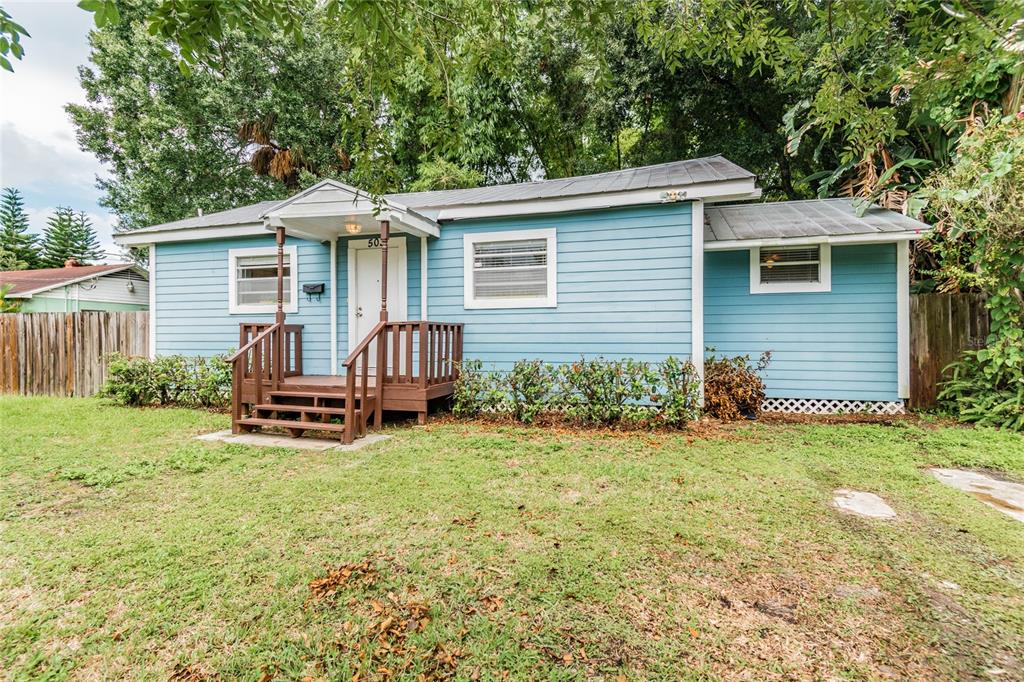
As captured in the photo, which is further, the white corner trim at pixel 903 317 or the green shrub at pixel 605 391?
the white corner trim at pixel 903 317

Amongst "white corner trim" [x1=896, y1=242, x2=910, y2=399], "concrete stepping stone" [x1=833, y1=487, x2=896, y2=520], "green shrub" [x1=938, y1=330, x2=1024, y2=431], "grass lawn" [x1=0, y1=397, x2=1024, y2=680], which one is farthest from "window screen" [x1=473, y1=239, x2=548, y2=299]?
"green shrub" [x1=938, y1=330, x2=1024, y2=431]

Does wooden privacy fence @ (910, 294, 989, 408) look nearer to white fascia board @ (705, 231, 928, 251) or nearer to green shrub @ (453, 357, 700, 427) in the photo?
white fascia board @ (705, 231, 928, 251)

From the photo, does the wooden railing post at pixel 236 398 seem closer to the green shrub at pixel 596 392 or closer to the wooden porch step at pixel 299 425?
the wooden porch step at pixel 299 425

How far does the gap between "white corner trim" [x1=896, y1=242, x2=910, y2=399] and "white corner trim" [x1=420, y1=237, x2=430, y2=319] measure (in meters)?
6.43

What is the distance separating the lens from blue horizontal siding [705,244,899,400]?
6.30 m

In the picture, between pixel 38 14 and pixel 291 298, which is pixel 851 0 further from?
pixel 291 298

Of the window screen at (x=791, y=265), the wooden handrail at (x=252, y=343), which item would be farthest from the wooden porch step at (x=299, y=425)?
the window screen at (x=791, y=265)

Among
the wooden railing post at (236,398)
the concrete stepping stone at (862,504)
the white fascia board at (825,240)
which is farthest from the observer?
the white fascia board at (825,240)

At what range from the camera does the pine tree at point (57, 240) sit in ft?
82.2

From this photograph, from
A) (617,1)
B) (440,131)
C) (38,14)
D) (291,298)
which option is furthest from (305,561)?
(291,298)

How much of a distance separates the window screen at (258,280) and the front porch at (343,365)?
0.99 meters

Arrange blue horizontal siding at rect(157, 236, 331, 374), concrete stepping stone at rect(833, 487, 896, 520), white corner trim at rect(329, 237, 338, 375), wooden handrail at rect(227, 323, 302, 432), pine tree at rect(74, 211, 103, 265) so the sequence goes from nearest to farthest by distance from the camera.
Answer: concrete stepping stone at rect(833, 487, 896, 520) < wooden handrail at rect(227, 323, 302, 432) < white corner trim at rect(329, 237, 338, 375) < blue horizontal siding at rect(157, 236, 331, 374) < pine tree at rect(74, 211, 103, 265)

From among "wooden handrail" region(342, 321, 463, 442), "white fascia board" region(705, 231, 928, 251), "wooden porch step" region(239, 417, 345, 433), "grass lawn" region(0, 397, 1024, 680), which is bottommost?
"grass lawn" region(0, 397, 1024, 680)

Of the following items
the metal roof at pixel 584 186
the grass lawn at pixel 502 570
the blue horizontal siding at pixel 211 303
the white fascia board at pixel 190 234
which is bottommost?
the grass lawn at pixel 502 570
